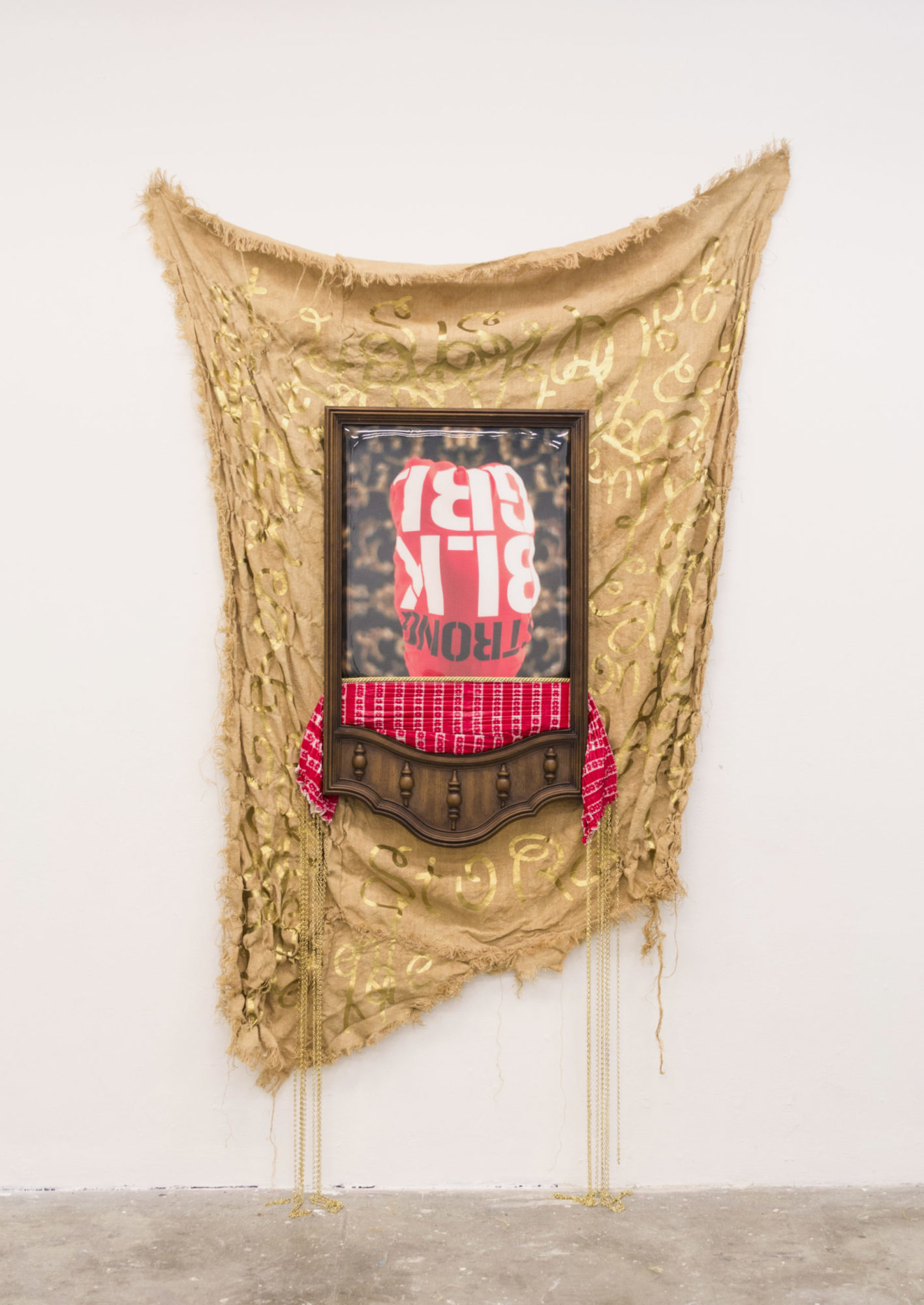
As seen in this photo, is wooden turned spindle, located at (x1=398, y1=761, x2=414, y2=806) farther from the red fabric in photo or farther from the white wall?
the white wall

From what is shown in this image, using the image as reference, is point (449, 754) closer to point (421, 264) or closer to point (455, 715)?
point (455, 715)

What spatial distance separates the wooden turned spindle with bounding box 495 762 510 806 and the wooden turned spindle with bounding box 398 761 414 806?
0.18 metres

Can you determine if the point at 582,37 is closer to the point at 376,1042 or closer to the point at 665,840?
the point at 665,840

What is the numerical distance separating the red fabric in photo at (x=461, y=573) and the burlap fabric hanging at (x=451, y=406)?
0.17 m

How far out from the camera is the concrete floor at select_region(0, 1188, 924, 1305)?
166 centimetres

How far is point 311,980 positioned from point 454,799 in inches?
20.3

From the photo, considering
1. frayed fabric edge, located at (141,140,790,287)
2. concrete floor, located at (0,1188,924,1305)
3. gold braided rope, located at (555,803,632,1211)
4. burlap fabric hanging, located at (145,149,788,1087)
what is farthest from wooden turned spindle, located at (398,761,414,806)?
frayed fabric edge, located at (141,140,790,287)

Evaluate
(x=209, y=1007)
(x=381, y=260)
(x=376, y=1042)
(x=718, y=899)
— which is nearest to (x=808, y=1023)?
(x=718, y=899)

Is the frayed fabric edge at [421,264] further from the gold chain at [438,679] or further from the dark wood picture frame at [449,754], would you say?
the gold chain at [438,679]

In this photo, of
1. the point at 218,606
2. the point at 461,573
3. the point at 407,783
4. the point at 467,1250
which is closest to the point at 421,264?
the point at 461,573

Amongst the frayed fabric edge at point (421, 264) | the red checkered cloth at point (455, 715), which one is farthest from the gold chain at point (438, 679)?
the frayed fabric edge at point (421, 264)

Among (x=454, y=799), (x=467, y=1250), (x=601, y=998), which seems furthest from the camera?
(x=601, y=998)

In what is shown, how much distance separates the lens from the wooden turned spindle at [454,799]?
1.92 metres

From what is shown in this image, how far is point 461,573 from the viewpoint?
6.35ft
